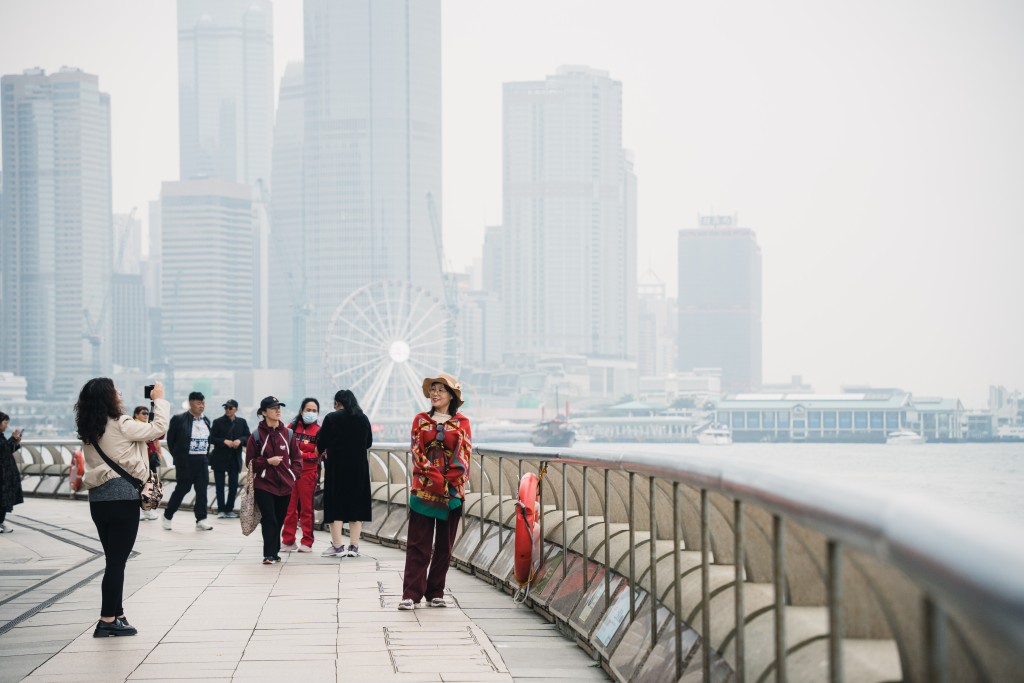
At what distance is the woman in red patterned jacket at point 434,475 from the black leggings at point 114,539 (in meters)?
1.91

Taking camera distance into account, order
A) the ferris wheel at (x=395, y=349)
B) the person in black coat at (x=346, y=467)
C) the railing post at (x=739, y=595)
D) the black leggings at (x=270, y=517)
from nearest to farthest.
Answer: the railing post at (x=739, y=595), the black leggings at (x=270, y=517), the person in black coat at (x=346, y=467), the ferris wheel at (x=395, y=349)

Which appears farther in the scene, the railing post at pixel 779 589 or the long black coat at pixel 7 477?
the long black coat at pixel 7 477

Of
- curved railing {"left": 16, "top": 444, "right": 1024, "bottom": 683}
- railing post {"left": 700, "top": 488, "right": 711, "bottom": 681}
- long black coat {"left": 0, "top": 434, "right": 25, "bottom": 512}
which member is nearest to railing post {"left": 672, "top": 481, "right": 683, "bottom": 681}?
curved railing {"left": 16, "top": 444, "right": 1024, "bottom": 683}

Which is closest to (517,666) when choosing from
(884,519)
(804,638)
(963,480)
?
(804,638)

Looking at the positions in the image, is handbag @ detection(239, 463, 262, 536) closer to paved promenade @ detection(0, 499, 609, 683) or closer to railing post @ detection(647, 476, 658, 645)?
paved promenade @ detection(0, 499, 609, 683)

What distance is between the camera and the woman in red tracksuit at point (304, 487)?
14.5 metres

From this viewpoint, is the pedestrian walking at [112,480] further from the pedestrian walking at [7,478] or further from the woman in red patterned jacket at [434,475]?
the pedestrian walking at [7,478]

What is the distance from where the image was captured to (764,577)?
4293 mm

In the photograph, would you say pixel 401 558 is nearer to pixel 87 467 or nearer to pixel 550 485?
pixel 550 485

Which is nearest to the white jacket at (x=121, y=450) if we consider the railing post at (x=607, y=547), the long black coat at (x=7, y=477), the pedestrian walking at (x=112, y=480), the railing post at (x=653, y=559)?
the pedestrian walking at (x=112, y=480)

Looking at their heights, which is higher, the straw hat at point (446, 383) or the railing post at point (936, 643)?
the straw hat at point (446, 383)

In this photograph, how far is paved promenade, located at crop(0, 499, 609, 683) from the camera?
22.9 feet

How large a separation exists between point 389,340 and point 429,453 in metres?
106

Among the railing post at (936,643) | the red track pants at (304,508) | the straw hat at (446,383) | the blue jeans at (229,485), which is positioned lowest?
the blue jeans at (229,485)
